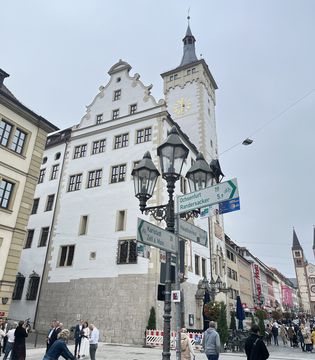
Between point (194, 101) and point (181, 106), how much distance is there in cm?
174

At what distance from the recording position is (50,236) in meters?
29.1

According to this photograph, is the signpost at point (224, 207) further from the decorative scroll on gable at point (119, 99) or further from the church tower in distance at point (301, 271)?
the church tower in distance at point (301, 271)

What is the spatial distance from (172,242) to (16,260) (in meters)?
14.0

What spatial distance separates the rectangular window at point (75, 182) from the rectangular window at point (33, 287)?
26.7ft

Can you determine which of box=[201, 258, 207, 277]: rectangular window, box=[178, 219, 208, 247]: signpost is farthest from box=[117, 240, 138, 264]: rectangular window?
box=[178, 219, 208, 247]: signpost

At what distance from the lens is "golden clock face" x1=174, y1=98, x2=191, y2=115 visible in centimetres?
3931

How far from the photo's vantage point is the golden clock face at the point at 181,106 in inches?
1548

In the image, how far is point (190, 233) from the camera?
765 centimetres

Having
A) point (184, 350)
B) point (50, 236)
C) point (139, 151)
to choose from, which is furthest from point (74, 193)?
point (184, 350)

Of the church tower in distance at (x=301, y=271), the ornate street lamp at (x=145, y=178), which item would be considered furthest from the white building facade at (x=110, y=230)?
the church tower in distance at (x=301, y=271)

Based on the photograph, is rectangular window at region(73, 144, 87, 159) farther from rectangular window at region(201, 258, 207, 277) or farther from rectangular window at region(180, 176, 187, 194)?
rectangular window at region(201, 258, 207, 277)

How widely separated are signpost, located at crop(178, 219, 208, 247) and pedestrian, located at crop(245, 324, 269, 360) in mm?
2585

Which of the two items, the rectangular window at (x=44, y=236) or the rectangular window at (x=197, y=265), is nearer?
the rectangular window at (x=197, y=265)

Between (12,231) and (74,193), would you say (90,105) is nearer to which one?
(74,193)
